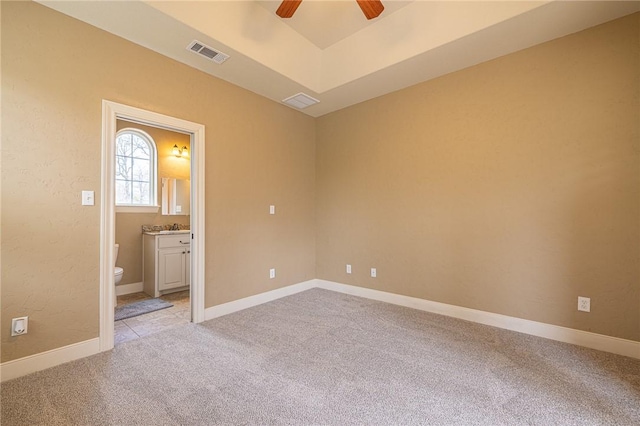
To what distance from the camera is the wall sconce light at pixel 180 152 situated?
4711 mm

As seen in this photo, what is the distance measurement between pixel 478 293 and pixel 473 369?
109cm

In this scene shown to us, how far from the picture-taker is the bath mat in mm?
3203

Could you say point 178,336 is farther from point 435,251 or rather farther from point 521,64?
point 521,64

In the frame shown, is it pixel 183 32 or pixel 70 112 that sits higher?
pixel 183 32

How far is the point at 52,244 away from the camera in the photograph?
2.10m

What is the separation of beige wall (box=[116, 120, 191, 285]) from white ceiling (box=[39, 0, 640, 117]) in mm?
2089

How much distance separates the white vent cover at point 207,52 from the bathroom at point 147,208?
2304 millimetres

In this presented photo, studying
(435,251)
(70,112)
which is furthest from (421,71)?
(70,112)

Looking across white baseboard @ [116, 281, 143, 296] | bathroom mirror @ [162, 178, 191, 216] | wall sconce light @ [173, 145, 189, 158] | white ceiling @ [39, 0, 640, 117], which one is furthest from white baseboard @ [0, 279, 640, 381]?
wall sconce light @ [173, 145, 189, 158]

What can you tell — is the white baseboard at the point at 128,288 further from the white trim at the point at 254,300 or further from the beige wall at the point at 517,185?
the beige wall at the point at 517,185

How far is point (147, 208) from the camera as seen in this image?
4.35 metres

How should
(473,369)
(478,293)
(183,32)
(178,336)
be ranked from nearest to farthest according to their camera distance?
(473,369) → (183,32) → (178,336) → (478,293)

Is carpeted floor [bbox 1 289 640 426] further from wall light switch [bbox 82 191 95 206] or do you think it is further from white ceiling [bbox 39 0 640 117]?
white ceiling [bbox 39 0 640 117]

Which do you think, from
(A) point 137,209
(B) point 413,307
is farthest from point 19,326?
(B) point 413,307
